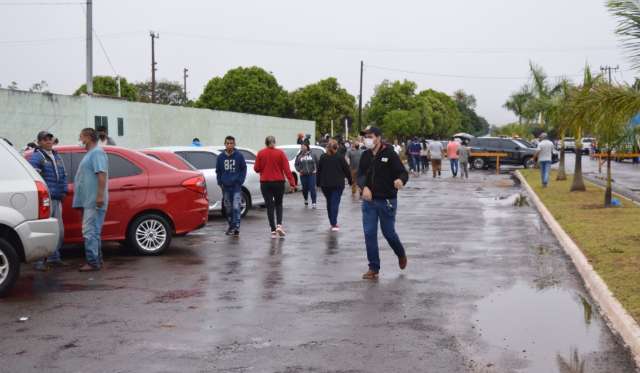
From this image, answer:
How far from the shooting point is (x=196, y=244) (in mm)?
13242

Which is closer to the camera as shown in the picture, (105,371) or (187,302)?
(105,371)

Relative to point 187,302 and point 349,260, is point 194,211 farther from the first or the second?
point 187,302

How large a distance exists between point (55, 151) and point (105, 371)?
595 centimetres

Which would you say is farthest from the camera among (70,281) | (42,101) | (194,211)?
(42,101)

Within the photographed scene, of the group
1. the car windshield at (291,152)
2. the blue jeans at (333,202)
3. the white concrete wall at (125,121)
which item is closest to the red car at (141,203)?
the blue jeans at (333,202)

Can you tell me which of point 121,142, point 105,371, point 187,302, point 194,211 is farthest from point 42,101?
point 105,371

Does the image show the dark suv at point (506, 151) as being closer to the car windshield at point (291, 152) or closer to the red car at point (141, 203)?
the car windshield at point (291, 152)

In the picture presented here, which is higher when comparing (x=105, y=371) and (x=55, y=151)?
(x=55, y=151)

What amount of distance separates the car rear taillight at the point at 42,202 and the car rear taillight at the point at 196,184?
10.1 ft

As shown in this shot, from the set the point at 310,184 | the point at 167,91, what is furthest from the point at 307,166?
the point at 167,91

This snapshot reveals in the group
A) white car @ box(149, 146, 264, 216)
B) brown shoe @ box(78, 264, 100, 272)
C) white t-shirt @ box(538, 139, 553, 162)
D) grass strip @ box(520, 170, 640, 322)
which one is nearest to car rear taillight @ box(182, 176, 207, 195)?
brown shoe @ box(78, 264, 100, 272)

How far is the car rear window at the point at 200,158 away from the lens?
56.5ft

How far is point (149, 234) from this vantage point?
11.9 meters

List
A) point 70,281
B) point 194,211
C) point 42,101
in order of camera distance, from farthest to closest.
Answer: point 42,101
point 194,211
point 70,281
